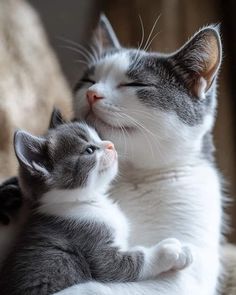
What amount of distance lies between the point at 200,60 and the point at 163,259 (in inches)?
18.8

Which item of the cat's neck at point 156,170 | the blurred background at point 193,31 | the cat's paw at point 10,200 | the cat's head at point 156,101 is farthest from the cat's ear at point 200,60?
the blurred background at point 193,31

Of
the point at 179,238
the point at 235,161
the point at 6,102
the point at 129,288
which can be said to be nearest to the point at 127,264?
the point at 129,288

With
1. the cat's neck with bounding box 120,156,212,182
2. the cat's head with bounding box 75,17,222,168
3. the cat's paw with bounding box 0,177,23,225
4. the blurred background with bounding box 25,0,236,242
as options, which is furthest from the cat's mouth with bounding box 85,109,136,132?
the blurred background with bounding box 25,0,236,242

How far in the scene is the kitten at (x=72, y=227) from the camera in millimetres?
981

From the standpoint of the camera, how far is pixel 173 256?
1.02 metres

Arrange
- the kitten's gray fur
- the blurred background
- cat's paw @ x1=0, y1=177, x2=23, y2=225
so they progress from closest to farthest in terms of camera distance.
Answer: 1. the kitten's gray fur
2. cat's paw @ x1=0, y1=177, x2=23, y2=225
3. the blurred background

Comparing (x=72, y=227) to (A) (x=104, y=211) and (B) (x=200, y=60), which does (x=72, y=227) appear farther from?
(B) (x=200, y=60)

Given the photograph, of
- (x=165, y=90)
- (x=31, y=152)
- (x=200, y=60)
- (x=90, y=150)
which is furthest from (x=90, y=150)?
(x=200, y=60)

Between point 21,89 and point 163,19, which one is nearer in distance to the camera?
point 21,89

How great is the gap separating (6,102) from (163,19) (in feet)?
2.53

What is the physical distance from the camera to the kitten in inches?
38.6

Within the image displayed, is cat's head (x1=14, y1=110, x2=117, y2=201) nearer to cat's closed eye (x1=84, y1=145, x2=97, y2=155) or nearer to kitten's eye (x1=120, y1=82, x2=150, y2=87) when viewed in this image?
cat's closed eye (x1=84, y1=145, x2=97, y2=155)

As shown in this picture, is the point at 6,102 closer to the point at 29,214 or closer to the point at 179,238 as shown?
the point at 29,214

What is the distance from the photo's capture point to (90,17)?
2.01m
